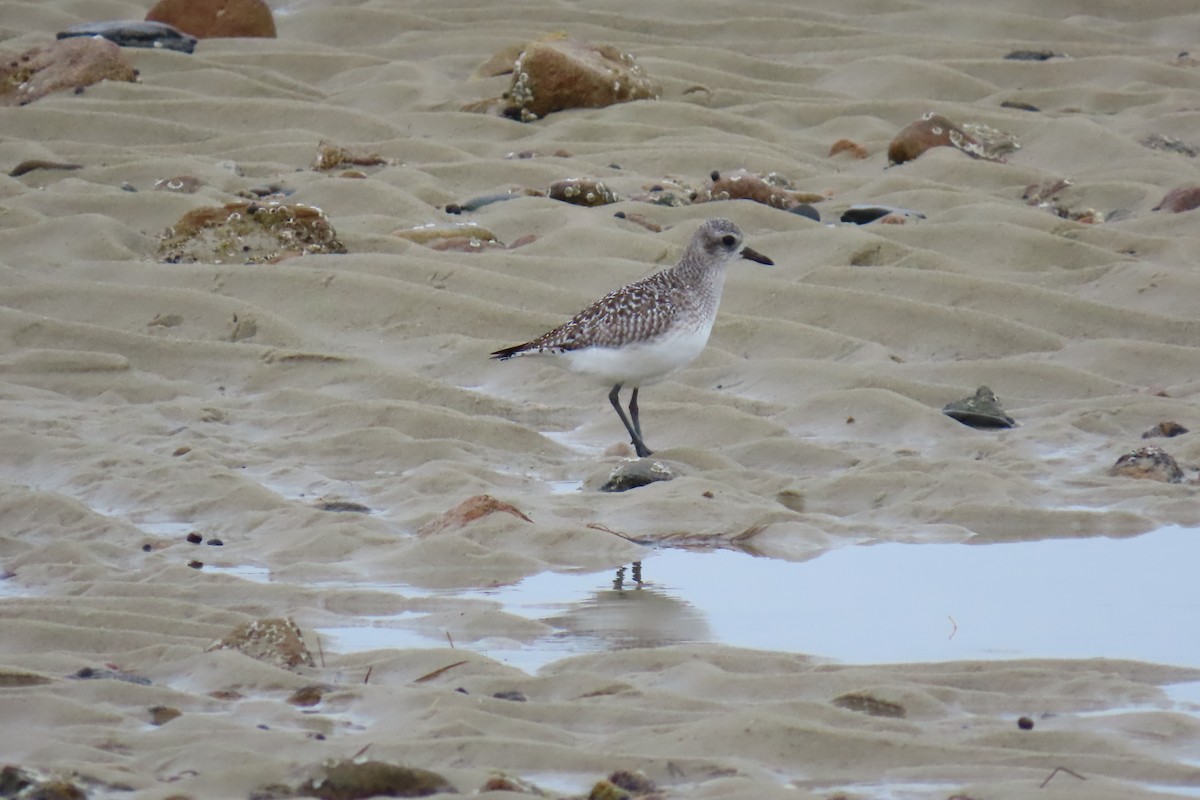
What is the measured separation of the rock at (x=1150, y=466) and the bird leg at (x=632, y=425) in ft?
6.14

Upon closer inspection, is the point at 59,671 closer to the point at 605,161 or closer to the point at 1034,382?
the point at 1034,382

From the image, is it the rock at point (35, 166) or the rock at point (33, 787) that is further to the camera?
the rock at point (35, 166)

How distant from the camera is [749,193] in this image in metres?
10.3

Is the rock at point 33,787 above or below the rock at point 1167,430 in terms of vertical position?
above

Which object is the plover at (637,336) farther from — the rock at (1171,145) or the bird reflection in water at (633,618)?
the rock at (1171,145)

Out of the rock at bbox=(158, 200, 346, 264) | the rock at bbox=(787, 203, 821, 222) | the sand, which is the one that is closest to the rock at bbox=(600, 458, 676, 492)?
the sand

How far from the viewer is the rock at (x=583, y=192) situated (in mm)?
10320

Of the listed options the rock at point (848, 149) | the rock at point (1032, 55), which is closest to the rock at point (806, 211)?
the rock at point (848, 149)

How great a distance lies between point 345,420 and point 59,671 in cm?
302

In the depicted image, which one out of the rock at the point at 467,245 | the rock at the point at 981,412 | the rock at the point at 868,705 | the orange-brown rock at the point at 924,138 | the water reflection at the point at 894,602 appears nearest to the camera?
the rock at the point at 868,705

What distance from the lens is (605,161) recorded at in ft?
37.2

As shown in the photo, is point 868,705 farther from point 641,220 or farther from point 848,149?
point 848,149

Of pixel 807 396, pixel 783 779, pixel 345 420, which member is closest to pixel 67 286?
pixel 345 420

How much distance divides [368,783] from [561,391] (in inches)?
183
